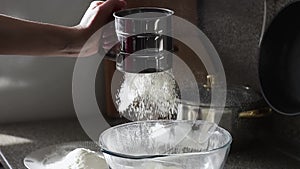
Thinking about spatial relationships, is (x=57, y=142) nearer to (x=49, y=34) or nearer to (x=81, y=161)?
(x=81, y=161)

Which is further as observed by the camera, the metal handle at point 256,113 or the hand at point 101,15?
the metal handle at point 256,113

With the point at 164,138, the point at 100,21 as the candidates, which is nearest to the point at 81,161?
the point at 164,138

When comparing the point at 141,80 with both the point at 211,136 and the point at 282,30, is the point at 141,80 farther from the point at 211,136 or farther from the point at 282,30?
the point at 282,30

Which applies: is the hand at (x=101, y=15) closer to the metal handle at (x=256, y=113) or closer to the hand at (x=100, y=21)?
the hand at (x=100, y=21)

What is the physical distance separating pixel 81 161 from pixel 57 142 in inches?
8.8

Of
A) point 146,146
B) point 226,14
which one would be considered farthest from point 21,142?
point 226,14

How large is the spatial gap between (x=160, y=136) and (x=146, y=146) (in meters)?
0.03

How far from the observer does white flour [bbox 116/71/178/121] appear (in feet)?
4.08

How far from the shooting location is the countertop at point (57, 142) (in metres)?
1.33

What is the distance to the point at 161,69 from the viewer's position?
116 cm

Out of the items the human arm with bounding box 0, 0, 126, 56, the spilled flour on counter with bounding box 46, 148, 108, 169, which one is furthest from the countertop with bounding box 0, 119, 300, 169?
the human arm with bounding box 0, 0, 126, 56

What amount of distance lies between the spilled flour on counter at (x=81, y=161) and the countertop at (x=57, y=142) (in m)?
0.08

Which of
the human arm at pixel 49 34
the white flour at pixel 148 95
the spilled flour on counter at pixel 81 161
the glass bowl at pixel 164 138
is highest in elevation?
the human arm at pixel 49 34

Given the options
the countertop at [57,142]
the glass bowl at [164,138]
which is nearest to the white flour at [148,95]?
the glass bowl at [164,138]
